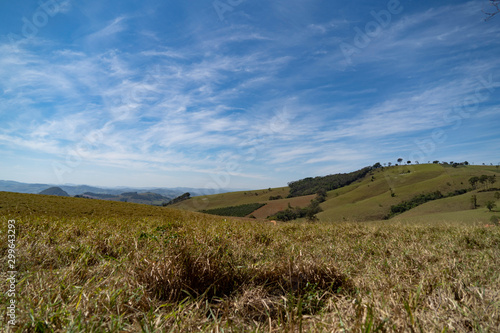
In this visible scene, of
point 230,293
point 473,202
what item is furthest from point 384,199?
point 230,293

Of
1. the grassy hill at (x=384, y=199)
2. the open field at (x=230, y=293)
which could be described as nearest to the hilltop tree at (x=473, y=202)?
the grassy hill at (x=384, y=199)

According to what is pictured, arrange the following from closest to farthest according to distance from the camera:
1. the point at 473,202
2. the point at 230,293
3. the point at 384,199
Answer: the point at 230,293 < the point at 473,202 < the point at 384,199

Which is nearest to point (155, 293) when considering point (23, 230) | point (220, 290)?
point (220, 290)

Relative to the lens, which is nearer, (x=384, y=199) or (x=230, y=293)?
(x=230, y=293)

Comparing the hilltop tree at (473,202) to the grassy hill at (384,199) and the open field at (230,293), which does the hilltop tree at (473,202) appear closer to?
the grassy hill at (384,199)

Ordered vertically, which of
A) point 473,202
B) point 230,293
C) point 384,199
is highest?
point 230,293

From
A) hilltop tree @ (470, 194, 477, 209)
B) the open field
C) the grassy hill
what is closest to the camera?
the open field

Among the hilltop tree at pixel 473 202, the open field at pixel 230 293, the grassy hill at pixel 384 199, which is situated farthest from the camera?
the grassy hill at pixel 384 199

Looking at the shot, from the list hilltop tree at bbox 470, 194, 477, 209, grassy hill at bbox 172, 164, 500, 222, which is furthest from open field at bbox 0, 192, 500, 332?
hilltop tree at bbox 470, 194, 477, 209

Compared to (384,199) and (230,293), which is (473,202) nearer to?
(384,199)

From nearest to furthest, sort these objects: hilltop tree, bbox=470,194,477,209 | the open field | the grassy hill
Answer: the open field
hilltop tree, bbox=470,194,477,209
the grassy hill

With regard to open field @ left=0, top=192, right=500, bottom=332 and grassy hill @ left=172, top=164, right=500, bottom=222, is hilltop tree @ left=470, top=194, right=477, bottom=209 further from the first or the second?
open field @ left=0, top=192, right=500, bottom=332

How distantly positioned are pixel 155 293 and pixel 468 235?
324 inches

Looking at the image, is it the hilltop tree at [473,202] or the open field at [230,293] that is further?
the hilltop tree at [473,202]
